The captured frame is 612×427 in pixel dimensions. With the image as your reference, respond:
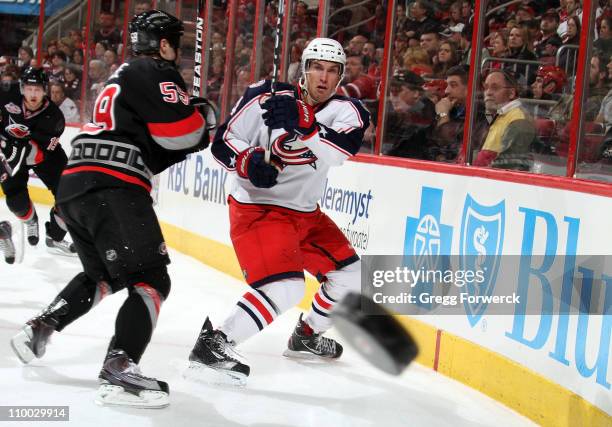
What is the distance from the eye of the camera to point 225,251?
245 inches

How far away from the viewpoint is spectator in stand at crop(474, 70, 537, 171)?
3648 mm

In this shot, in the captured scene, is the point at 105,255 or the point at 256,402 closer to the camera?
the point at 105,255

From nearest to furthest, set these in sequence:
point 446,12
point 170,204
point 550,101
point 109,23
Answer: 1. point 550,101
2. point 446,12
3. point 170,204
4. point 109,23

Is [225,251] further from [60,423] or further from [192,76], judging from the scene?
[60,423]

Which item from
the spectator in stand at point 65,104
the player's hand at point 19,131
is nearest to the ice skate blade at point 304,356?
the player's hand at point 19,131

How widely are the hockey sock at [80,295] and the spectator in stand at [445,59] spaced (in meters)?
1.83

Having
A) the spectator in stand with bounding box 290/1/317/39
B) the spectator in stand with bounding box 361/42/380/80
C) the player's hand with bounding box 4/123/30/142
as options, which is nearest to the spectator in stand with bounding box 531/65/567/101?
the spectator in stand with bounding box 361/42/380/80

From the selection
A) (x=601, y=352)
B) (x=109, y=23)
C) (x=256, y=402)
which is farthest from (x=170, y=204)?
(x=601, y=352)

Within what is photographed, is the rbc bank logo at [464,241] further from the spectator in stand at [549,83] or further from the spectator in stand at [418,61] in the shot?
the spectator in stand at [418,61]

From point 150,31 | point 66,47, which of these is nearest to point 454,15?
point 150,31

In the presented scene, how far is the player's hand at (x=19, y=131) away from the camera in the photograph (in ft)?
20.1

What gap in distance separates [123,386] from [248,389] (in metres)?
0.57

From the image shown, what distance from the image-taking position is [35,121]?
6.18 m

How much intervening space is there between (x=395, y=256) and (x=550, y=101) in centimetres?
116
